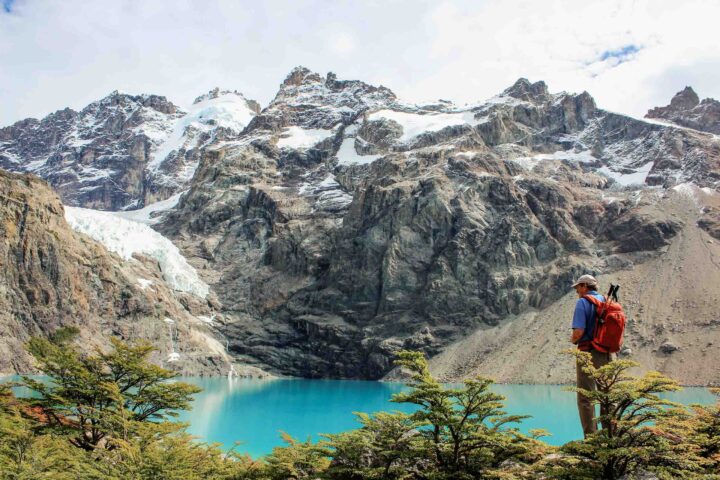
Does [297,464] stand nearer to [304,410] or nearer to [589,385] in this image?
[589,385]

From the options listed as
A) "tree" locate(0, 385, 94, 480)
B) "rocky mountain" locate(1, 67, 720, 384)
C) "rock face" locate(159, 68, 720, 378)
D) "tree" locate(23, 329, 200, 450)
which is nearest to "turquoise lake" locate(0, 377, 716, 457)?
"tree" locate(23, 329, 200, 450)

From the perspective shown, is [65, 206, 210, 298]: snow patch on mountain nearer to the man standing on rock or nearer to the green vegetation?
the green vegetation

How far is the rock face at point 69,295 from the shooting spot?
118m

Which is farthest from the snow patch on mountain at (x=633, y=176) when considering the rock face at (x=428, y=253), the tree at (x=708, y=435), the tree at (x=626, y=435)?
the tree at (x=626, y=435)

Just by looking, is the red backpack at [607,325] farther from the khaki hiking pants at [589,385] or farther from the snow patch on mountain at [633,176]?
the snow patch on mountain at [633,176]

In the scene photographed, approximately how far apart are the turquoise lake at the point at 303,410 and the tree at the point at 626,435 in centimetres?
2697

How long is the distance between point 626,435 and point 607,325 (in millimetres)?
1944

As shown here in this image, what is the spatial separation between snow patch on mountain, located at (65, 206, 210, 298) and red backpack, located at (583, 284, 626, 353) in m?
163

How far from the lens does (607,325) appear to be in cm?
1052

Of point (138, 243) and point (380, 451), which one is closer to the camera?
point (380, 451)

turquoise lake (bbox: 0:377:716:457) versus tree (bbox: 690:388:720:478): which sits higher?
tree (bbox: 690:388:720:478)

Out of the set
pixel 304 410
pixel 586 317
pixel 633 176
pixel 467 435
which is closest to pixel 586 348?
pixel 586 317

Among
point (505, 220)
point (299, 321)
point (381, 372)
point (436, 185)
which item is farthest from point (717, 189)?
point (299, 321)

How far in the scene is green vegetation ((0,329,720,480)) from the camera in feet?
31.6
